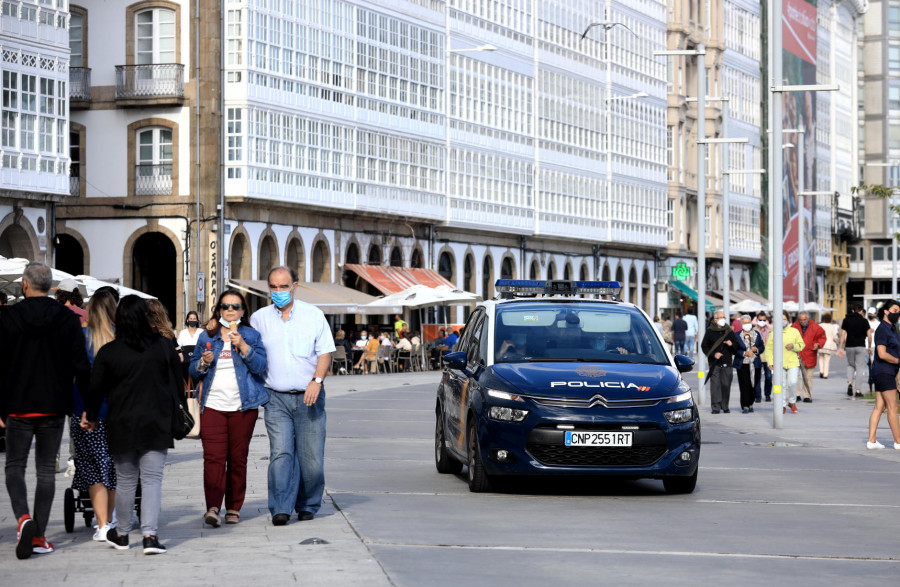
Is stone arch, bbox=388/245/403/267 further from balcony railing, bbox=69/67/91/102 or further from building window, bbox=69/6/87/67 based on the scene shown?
building window, bbox=69/6/87/67

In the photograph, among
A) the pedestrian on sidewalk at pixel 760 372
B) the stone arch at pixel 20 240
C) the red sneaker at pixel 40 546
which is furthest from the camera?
the stone arch at pixel 20 240

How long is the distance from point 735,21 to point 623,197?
21164 mm

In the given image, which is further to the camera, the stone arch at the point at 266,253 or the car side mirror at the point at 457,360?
the stone arch at the point at 266,253

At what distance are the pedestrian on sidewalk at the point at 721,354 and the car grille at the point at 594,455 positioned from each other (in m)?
16.9

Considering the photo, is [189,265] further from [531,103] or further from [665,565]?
[665,565]

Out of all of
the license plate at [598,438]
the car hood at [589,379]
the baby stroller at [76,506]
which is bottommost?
the baby stroller at [76,506]

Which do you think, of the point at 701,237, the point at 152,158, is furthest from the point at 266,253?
the point at 701,237

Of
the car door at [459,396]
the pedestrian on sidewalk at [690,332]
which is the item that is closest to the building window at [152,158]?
the pedestrian on sidewalk at [690,332]

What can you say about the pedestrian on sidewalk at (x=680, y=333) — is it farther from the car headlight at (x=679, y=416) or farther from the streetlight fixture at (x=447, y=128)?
the car headlight at (x=679, y=416)

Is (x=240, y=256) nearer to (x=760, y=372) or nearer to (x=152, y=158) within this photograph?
(x=152, y=158)

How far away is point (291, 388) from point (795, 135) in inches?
3651

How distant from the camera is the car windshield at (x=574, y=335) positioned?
1652 cm

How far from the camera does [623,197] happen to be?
87.9 m

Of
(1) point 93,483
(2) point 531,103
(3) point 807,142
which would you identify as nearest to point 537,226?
(2) point 531,103
